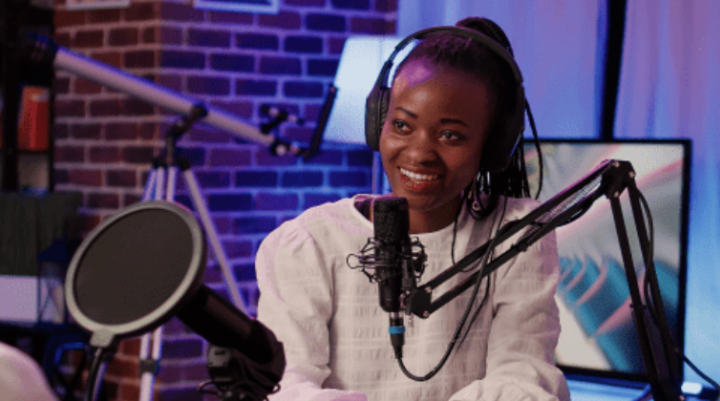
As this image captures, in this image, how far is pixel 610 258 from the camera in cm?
176

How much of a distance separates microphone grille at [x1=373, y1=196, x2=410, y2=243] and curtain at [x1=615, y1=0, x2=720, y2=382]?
135cm

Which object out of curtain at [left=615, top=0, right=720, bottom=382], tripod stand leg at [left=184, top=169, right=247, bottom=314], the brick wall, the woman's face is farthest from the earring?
the brick wall

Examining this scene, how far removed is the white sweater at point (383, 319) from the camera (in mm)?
1039

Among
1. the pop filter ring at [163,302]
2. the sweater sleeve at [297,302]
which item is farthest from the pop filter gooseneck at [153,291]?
the sweater sleeve at [297,302]

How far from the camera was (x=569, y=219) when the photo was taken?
766mm

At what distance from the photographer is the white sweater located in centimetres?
104

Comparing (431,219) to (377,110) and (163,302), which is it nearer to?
(377,110)

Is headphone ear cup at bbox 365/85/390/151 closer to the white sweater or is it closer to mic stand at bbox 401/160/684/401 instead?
the white sweater

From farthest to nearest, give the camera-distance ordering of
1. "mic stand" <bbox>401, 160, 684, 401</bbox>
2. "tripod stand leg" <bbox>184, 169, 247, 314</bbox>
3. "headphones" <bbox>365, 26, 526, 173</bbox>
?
"tripod stand leg" <bbox>184, 169, 247, 314</bbox>
"headphones" <bbox>365, 26, 526, 173</bbox>
"mic stand" <bbox>401, 160, 684, 401</bbox>

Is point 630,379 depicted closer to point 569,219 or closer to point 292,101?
point 569,219

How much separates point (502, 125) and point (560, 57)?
127cm

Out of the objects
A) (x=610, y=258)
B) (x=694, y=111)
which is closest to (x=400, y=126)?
(x=610, y=258)

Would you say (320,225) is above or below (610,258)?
Answer: above

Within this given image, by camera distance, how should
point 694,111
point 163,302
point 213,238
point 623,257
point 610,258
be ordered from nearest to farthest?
point 163,302 → point 623,257 → point 610,258 → point 694,111 → point 213,238
